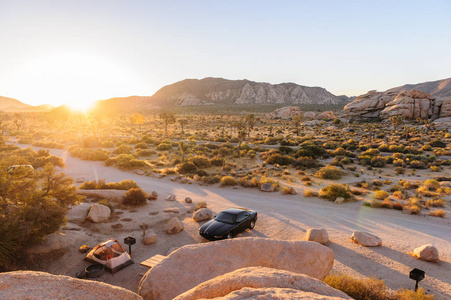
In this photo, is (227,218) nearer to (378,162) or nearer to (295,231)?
(295,231)

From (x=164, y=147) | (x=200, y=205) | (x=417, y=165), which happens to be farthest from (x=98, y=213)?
(x=417, y=165)

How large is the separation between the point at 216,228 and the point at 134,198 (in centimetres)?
866

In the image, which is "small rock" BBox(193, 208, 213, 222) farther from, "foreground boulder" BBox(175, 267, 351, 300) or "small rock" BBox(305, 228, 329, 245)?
"foreground boulder" BBox(175, 267, 351, 300)

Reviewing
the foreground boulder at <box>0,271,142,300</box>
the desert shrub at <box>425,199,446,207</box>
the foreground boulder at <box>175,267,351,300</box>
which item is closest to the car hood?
the foreground boulder at <box>175,267,351,300</box>

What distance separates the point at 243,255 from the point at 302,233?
6.88 m

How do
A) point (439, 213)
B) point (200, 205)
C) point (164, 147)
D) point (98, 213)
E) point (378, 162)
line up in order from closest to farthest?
point (98, 213), point (439, 213), point (200, 205), point (378, 162), point (164, 147)

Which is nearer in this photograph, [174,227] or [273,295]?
[273,295]

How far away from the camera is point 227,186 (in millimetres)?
24359

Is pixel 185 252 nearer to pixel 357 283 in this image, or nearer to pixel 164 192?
pixel 357 283

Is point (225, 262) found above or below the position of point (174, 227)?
above

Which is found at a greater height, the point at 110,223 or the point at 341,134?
the point at 341,134

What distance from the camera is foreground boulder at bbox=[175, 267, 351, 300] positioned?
513 centimetres

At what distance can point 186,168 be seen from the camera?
96.8ft

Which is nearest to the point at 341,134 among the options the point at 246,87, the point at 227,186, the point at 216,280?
the point at 227,186
